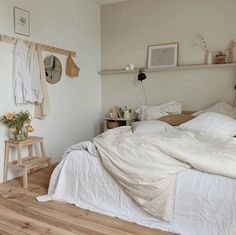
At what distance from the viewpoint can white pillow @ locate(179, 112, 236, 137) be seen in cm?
269

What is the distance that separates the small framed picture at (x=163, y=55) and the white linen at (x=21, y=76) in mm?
1942

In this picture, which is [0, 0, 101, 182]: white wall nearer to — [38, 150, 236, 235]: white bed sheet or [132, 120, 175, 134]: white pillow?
[38, 150, 236, 235]: white bed sheet

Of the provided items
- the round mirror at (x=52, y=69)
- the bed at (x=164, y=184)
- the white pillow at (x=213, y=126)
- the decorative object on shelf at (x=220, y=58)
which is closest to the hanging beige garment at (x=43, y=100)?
the round mirror at (x=52, y=69)

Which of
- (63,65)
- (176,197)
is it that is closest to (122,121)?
(63,65)

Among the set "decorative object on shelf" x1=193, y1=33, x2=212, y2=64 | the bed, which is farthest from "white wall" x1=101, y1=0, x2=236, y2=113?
the bed

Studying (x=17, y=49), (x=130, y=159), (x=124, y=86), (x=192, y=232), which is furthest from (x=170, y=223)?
(x=124, y=86)

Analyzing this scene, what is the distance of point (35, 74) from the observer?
Answer: 312 centimetres

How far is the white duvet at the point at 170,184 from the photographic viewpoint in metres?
1.72

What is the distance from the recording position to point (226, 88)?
11.7 feet

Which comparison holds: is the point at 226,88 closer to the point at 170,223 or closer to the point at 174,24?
the point at 174,24

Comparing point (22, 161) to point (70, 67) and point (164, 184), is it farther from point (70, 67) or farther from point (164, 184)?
point (164, 184)

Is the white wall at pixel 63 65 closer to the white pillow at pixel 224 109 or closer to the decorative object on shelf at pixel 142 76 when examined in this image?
the decorative object on shelf at pixel 142 76

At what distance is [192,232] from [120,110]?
2.71 metres

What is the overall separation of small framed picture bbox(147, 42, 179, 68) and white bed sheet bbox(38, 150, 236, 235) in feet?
7.40
